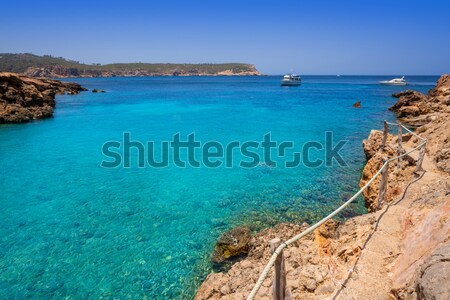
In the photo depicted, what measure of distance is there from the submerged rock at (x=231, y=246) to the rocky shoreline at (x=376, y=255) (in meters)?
0.12

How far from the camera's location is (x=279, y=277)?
4.43 meters

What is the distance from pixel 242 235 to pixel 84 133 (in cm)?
2625

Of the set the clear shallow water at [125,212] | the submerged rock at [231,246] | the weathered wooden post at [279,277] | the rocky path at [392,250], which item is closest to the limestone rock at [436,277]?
the rocky path at [392,250]

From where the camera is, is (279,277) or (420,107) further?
(420,107)

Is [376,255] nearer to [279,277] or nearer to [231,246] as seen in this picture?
[279,277]

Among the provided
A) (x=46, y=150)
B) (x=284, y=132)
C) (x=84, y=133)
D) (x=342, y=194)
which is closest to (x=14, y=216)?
(x=46, y=150)

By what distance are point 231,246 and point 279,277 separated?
5773mm

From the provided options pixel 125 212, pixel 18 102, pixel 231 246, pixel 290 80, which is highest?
pixel 290 80

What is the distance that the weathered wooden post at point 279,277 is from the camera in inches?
166

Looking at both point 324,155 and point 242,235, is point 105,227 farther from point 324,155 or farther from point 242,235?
point 324,155

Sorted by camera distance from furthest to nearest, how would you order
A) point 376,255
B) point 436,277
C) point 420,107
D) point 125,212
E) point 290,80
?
point 290,80, point 420,107, point 125,212, point 376,255, point 436,277

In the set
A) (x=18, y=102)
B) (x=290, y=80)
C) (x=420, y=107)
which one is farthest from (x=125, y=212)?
(x=290, y=80)

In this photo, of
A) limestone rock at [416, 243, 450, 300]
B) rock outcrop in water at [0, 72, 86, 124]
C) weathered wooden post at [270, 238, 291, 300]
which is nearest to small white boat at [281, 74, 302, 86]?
rock outcrop in water at [0, 72, 86, 124]

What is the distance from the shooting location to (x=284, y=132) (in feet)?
99.2
